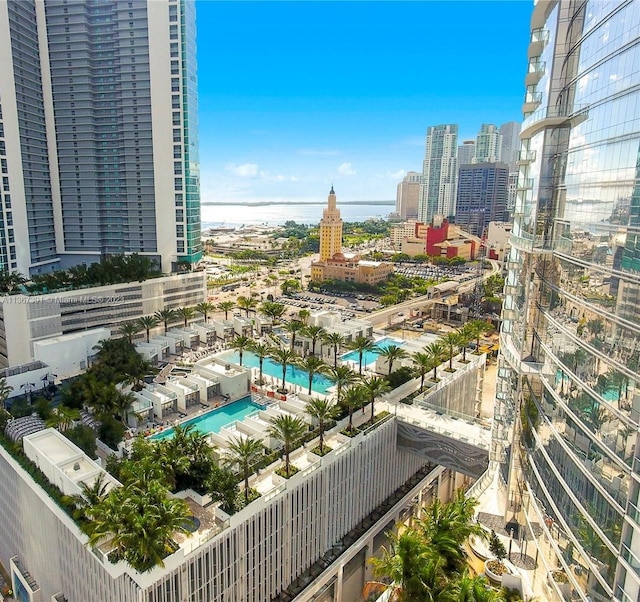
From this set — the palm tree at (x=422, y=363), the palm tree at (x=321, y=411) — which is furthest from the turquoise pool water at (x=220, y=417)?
the palm tree at (x=422, y=363)

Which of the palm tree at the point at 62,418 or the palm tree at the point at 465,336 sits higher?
the palm tree at the point at 465,336

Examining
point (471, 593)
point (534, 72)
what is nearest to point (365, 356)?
point (534, 72)

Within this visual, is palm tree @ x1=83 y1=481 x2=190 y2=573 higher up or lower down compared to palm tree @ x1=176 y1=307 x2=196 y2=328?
higher up

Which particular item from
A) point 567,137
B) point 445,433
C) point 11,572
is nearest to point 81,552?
point 11,572

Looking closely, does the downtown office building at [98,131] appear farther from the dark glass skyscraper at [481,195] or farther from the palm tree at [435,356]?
the dark glass skyscraper at [481,195]

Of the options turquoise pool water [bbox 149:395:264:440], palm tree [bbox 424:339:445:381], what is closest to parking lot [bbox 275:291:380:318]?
palm tree [bbox 424:339:445:381]

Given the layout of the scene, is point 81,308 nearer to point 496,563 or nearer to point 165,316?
point 165,316

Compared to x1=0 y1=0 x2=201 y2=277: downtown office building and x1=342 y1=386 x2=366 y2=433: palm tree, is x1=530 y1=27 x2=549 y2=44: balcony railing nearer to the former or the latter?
x1=342 y1=386 x2=366 y2=433: palm tree

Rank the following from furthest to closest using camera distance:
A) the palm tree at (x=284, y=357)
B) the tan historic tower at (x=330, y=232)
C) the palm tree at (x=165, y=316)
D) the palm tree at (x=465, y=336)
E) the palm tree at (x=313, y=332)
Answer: the tan historic tower at (x=330, y=232) < the palm tree at (x=165, y=316) < the palm tree at (x=313, y=332) < the palm tree at (x=465, y=336) < the palm tree at (x=284, y=357)
